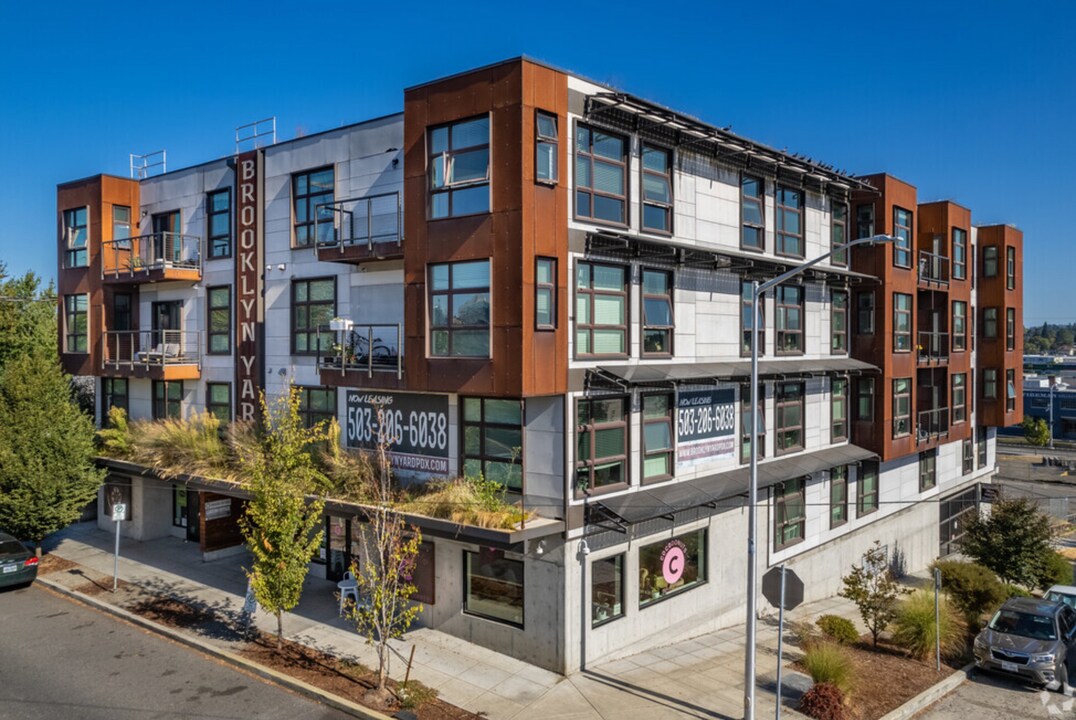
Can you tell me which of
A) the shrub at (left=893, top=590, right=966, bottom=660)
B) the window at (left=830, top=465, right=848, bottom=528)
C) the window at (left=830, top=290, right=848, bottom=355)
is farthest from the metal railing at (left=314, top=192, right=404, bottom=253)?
the window at (left=830, top=465, right=848, bottom=528)

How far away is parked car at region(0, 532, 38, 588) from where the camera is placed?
742 inches

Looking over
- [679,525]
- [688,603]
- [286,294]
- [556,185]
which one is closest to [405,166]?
[556,185]

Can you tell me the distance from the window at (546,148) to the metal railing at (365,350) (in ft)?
16.4

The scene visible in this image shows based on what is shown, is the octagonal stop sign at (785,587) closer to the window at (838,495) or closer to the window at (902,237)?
the window at (838,495)

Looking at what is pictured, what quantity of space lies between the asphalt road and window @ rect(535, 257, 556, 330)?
8.09 metres

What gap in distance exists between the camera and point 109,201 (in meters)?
24.5

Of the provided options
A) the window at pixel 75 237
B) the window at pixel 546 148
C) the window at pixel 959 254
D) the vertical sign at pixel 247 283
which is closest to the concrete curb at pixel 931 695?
the window at pixel 546 148

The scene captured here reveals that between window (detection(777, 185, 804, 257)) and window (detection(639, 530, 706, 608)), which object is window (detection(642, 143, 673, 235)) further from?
window (detection(639, 530, 706, 608))

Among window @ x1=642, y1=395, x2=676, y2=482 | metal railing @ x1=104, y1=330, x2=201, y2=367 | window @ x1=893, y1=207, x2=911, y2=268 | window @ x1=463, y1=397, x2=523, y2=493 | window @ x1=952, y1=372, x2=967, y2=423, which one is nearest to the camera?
window @ x1=463, y1=397, x2=523, y2=493

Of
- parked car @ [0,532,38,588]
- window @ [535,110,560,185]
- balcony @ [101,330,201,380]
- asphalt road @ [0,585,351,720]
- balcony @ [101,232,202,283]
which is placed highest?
window @ [535,110,560,185]

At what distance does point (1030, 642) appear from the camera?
55.5 ft

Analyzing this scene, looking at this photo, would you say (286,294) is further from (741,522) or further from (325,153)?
(741,522)

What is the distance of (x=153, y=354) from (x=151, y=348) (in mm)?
1320

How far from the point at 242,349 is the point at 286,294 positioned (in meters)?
2.62
